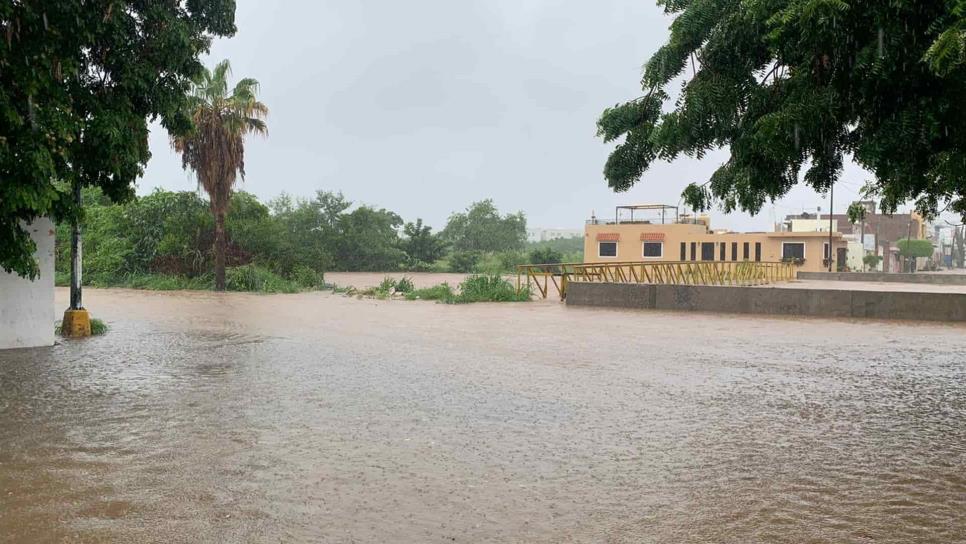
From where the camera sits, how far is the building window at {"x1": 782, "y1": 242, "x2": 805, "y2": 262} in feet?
188

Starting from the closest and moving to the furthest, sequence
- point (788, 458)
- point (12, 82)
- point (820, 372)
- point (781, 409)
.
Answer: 1. point (788, 458)
2. point (781, 409)
3. point (12, 82)
4. point (820, 372)

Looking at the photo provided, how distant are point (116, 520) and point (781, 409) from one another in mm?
6826

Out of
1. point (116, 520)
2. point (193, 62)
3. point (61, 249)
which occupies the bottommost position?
point (116, 520)

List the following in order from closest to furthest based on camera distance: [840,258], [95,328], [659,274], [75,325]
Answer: [75,325] → [95,328] → [659,274] → [840,258]

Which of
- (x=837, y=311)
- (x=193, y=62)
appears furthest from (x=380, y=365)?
(x=837, y=311)

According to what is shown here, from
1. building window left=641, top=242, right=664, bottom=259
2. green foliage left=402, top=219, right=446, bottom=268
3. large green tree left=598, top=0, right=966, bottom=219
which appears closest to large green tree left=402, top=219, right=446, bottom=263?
green foliage left=402, top=219, right=446, bottom=268

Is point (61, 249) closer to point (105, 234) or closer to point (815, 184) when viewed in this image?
point (105, 234)

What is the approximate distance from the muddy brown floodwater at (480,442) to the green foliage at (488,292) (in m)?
11.4

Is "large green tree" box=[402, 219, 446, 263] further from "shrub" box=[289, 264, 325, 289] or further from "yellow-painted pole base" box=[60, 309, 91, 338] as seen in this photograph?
"yellow-painted pole base" box=[60, 309, 91, 338]

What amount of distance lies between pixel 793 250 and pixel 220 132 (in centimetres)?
4482

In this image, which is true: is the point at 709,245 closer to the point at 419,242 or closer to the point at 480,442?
the point at 419,242

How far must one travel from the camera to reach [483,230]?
279ft

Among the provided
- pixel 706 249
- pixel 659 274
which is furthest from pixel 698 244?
pixel 659 274

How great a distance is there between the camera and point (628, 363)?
39.6ft
